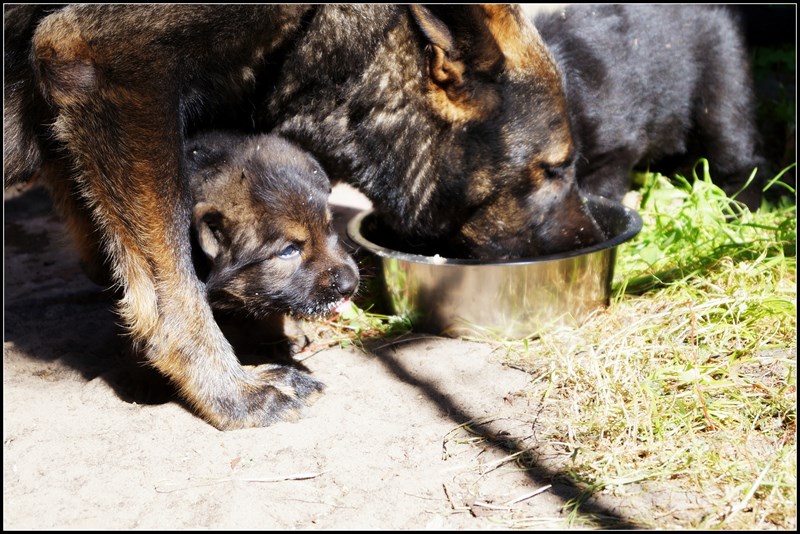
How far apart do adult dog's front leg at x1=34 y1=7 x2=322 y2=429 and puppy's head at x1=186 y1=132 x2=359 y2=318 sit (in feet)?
1.05

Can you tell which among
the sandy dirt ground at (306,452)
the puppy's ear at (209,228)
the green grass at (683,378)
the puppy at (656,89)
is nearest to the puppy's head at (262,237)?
the puppy's ear at (209,228)

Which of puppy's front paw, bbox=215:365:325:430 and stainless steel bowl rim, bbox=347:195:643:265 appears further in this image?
stainless steel bowl rim, bbox=347:195:643:265

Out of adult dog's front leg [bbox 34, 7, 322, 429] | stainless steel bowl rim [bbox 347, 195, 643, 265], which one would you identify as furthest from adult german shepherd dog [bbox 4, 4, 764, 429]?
stainless steel bowl rim [bbox 347, 195, 643, 265]

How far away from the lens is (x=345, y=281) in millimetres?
3809

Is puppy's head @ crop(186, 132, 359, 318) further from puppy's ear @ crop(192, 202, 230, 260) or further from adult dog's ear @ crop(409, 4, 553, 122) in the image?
adult dog's ear @ crop(409, 4, 553, 122)

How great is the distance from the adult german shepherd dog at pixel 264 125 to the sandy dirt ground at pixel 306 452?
25 cm

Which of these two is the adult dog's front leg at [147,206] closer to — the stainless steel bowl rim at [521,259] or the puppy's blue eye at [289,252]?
the puppy's blue eye at [289,252]

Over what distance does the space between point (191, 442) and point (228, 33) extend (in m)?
1.64

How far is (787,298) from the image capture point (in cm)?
382

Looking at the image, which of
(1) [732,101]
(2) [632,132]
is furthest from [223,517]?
(1) [732,101]

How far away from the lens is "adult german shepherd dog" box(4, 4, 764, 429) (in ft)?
10.5

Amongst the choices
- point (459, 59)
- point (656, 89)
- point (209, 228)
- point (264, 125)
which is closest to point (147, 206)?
point (209, 228)

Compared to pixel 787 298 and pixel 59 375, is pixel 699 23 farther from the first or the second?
pixel 59 375

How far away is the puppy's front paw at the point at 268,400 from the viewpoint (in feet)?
11.1
